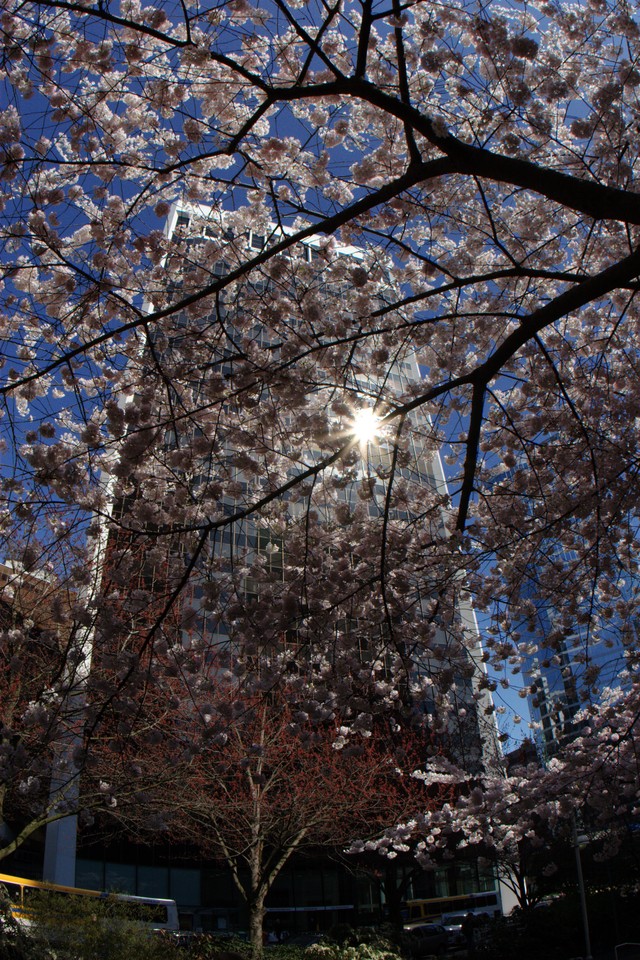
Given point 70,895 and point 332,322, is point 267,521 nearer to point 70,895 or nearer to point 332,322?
point 332,322

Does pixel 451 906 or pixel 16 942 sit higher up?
pixel 16 942

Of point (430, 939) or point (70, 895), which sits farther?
point (430, 939)

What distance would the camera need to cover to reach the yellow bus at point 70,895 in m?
8.24

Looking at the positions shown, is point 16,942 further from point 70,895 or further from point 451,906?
point 451,906

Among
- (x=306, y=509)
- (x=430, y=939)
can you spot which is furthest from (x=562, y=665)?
(x=430, y=939)

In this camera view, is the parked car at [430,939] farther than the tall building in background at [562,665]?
Yes

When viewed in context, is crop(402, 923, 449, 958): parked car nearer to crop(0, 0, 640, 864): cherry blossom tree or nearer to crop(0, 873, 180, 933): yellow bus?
crop(0, 873, 180, 933): yellow bus

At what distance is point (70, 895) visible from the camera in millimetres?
9961

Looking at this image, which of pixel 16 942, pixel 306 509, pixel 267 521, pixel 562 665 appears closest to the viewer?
pixel 267 521

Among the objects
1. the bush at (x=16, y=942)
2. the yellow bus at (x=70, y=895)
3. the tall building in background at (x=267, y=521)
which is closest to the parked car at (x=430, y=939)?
the yellow bus at (x=70, y=895)

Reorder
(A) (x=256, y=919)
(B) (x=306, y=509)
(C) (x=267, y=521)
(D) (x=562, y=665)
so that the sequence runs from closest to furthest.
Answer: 1. (C) (x=267, y=521)
2. (B) (x=306, y=509)
3. (D) (x=562, y=665)
4. (A) (x=256, y=919)

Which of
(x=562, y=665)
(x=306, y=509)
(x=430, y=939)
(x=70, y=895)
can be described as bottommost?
(x=430, y=939)

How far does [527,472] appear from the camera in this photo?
252 inches

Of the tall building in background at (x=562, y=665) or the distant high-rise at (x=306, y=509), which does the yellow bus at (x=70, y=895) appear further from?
the tall building in background at (x=562, y=665)
